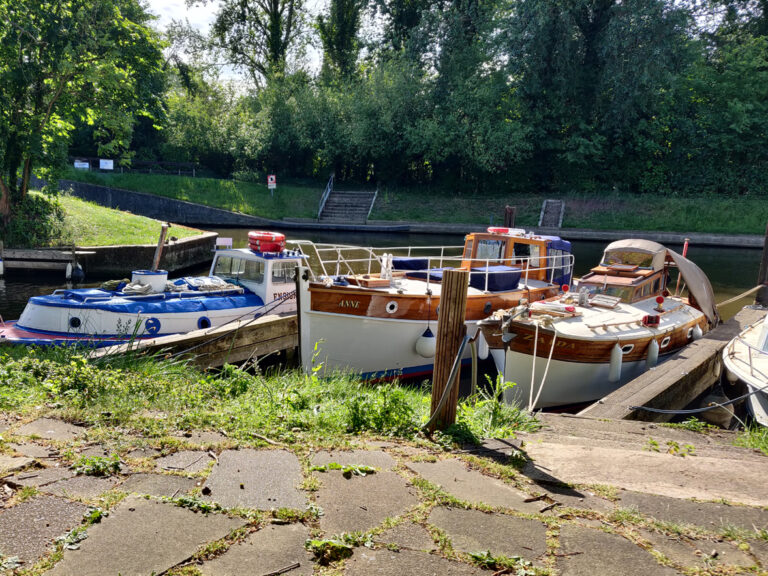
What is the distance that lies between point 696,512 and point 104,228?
22517 mm

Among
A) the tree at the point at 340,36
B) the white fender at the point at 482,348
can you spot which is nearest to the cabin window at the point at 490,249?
the white fender at the point at 482,348

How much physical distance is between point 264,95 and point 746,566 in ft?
150

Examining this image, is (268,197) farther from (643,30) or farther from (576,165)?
(643,30)

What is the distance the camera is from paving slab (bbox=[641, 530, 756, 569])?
3.19 metres

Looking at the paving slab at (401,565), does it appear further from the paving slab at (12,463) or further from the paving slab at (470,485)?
the paving slab at (12,463)

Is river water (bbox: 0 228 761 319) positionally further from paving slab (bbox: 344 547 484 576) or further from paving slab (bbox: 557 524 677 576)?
paving slab (bbox: 557 524 677 576)

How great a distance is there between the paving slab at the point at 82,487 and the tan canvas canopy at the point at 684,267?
11.4 meters

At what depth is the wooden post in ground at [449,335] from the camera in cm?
520

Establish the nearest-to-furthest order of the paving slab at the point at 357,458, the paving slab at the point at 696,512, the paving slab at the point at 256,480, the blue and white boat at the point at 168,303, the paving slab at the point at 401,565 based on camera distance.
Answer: the paving slab at the point at 401,565, the paving slab at the point at 256,480, the paving slab at the point at 696,512, the paving slab at the point at 357,458, the blue and white boat at the point at 168,303

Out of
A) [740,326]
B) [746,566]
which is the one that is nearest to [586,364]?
[740,326]

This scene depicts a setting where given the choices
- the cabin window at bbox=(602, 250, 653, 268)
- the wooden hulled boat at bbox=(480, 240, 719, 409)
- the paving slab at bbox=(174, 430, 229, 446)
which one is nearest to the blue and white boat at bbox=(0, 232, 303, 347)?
the wooden hulled boat at bbox=(480, 240, 719, 409)

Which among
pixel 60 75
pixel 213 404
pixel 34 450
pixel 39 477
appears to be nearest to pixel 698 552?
pixel 39 477

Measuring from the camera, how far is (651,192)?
38.6 meters

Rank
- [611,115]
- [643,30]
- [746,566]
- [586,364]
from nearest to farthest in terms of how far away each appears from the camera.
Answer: [746,566] → [586,364] → [643,30] → [611,115]
